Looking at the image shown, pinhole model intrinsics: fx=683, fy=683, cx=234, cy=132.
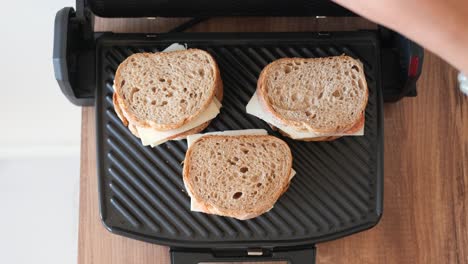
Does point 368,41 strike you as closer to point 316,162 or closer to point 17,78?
point 316,162

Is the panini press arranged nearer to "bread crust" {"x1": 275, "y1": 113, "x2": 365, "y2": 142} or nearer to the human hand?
"bread crust" {"x1": 275, "y1": 113, "x2": 365, "y2": 142}

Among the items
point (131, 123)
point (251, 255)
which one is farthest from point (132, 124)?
point (251, 255)

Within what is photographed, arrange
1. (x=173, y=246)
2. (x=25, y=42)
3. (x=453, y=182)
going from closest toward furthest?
(x=173, y=246), (x=453, y=182), (x=25, y=42)

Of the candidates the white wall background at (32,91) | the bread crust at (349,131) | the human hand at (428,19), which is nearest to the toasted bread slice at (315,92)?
the bread crust at (349,131)

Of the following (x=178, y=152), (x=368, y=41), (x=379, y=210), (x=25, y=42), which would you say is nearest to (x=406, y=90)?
(x=368, y=41)

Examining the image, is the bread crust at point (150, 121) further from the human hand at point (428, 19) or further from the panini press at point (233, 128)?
the human hand at point (428, 19)

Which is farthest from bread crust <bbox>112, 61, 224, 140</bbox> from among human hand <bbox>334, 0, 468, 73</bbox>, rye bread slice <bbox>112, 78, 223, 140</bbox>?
human hand <bbox>334, 0, 468, 73</bbox>

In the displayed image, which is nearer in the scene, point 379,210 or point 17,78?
point 379,210
